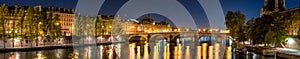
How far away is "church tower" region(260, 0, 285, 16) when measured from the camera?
54750 mm

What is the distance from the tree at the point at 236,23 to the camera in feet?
107

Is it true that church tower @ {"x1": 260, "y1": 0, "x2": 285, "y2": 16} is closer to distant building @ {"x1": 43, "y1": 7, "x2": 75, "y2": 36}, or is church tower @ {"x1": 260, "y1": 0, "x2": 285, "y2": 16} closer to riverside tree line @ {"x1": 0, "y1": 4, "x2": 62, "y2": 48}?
distant building @ {"x1": 43, "y1": 7, "x2": 75, "y2": 36}

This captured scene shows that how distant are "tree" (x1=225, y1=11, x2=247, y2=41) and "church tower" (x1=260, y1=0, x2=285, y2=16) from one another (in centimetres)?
2189

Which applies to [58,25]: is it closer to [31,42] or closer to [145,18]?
[31,42]

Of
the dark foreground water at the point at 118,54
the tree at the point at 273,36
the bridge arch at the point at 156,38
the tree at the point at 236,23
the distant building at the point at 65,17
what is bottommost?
the dark foreground water at the point at 118,54

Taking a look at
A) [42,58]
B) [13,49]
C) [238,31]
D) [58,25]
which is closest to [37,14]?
[58,25]

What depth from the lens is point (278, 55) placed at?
24.0m

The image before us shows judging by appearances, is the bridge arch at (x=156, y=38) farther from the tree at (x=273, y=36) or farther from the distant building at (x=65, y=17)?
the tree at (x=273, y=36)

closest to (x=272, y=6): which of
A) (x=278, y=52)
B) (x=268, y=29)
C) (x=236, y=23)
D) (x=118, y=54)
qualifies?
(x=236, y=23)

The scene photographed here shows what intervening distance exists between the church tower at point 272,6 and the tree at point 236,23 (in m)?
21.9

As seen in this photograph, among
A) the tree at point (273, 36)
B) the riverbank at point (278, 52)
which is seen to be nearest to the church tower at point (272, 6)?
the riverbank at point (278, 52)

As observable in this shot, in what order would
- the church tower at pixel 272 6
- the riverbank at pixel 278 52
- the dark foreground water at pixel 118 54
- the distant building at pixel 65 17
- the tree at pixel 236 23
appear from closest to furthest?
1. the riverbank at pixel 278 52
2. the dark foreground water at pixel 118 54
3. the tree at pixel 236 23
4. the church tower at pixel 272 6
5. the distant building at pixel 65 17

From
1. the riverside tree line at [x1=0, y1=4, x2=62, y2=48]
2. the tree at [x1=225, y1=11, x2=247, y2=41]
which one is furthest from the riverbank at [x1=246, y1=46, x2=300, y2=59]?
the riverside tree line at [x1=0, y1=4, x2=62, y2=48]

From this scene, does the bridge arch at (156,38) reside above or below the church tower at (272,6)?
below
